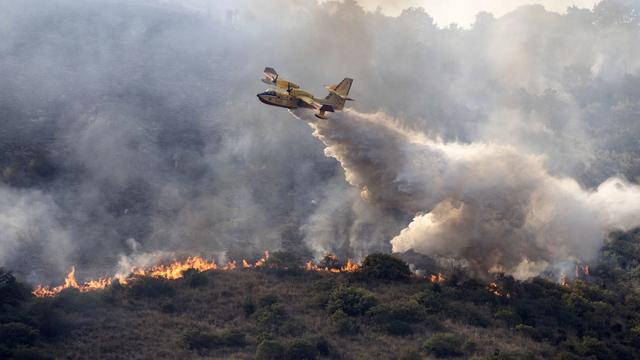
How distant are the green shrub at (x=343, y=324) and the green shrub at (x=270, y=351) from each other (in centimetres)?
709

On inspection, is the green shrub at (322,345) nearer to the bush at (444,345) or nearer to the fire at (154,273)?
the bush at (444,345)

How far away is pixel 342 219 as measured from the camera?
90.9m

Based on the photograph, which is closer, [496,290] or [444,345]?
[444,345]

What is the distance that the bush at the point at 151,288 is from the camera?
6950 centimetres

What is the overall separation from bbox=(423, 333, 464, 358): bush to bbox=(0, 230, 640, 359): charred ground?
0.09m

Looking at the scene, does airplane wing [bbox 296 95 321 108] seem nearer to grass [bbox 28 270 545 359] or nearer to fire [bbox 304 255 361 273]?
grass [bbox 28 270 545 359]

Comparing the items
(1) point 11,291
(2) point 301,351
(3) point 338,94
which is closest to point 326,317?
(2) point 301,351

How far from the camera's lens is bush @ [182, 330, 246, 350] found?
58.5 m

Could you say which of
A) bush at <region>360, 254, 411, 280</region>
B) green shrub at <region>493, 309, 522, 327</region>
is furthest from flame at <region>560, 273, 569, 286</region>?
bush at <region>360, 254, 411, 280</region>

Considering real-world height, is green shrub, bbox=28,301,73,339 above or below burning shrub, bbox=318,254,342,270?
below

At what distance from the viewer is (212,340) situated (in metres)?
59.1

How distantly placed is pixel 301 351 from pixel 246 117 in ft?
190

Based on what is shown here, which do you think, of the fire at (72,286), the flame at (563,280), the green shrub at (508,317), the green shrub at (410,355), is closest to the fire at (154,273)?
the fire at (72,286)

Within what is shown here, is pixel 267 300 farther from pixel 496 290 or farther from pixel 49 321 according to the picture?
pixel 496 290
